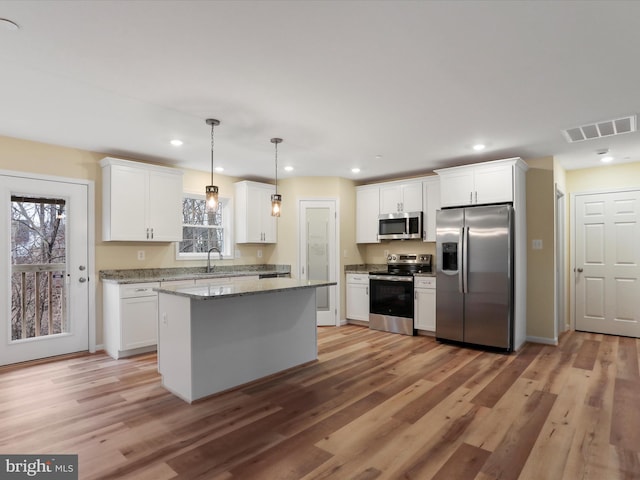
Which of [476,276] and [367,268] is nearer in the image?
[476,276]

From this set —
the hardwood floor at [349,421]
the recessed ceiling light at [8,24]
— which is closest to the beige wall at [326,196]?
the hardwood floor at [349,421]

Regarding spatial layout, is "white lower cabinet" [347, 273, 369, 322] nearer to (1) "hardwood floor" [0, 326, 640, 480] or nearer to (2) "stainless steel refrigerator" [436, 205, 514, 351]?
(2) "stainless steel refrigerator" [436, 205, 514, 351]

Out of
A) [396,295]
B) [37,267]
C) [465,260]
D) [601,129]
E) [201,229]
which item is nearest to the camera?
[601,129]

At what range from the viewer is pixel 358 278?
234 inches

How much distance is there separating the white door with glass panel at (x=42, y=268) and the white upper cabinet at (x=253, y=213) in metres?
2.11

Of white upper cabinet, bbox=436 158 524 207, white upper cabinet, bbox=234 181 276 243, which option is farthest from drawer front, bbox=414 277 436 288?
white upper cabinet, bbox=234 181 276 243

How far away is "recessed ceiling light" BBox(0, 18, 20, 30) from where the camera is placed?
1948 millimetres

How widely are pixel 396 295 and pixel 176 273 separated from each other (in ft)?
10.4

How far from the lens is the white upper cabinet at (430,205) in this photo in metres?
5.40

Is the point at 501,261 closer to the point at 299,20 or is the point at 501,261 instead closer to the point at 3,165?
the point at 299,20

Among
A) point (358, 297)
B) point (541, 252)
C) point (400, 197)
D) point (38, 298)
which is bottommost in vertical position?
point (358, 297)

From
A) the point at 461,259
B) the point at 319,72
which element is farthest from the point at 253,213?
the point at 319,72

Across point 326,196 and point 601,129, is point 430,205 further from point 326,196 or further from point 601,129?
point 601,129

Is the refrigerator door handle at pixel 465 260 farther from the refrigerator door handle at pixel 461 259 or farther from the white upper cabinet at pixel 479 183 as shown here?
the white upper cabinet at pixel 479 183
